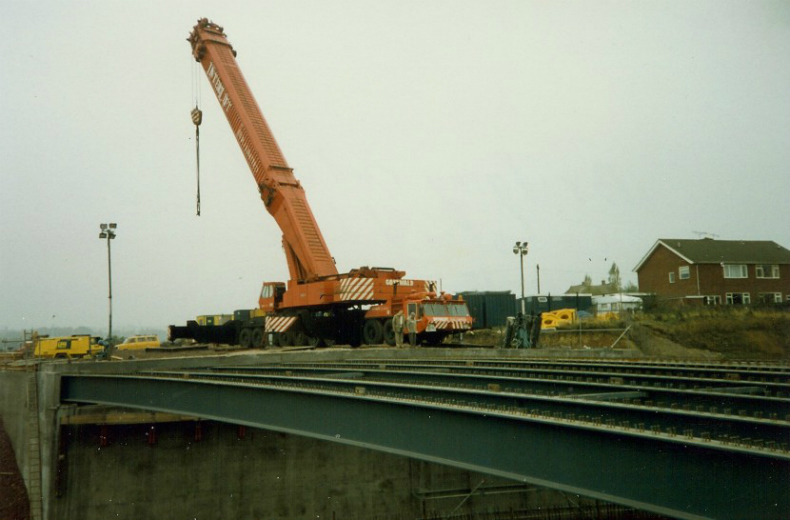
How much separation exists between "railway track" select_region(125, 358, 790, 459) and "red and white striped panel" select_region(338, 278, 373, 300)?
953 centimetres

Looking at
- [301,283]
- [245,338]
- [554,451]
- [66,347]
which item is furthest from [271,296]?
[554,451]

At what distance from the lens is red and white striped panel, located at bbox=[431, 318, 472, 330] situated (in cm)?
2088

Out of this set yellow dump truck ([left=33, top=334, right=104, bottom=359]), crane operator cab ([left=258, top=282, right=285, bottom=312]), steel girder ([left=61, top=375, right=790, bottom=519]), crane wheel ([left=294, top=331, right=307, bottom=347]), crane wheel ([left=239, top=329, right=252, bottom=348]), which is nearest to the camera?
steel girder ([left=61, top=375, right=790, bottom=519])

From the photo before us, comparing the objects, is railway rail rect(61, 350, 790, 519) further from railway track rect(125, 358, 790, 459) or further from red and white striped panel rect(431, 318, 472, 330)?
red and white striped panel rect(431, 318, 472, 330)

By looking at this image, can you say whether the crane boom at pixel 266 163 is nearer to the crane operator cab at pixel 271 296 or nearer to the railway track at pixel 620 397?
the crane operator cab at pixel 271 296

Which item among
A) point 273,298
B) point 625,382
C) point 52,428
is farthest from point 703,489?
point 273,298

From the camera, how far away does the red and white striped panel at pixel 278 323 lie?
2348 centimetres

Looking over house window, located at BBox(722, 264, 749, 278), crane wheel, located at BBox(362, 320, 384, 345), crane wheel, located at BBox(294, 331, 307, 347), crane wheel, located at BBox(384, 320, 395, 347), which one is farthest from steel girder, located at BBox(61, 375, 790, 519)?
house window, located at BBox(722, 264, 749, 278)

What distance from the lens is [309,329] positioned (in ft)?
75.8

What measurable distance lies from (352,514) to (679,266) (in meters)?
34.2

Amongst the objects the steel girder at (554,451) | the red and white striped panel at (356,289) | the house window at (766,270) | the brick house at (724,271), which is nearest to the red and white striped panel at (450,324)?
the red and white striped panel at (356,289)

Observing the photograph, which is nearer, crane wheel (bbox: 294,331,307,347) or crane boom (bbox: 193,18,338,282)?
crane boom (bbox: 193,18,338,282)

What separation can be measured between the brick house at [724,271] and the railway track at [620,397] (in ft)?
107

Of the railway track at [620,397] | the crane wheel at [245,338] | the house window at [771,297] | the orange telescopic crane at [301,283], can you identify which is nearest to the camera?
the railway track at [620,397]
